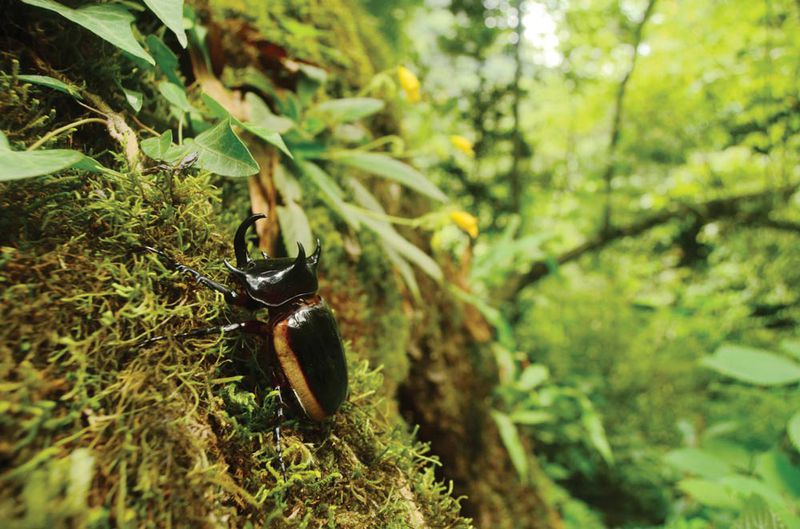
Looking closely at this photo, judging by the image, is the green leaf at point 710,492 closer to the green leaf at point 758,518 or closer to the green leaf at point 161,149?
the green leaf at point 758,518

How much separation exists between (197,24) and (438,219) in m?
1.19

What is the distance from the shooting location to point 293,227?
147 centimetres

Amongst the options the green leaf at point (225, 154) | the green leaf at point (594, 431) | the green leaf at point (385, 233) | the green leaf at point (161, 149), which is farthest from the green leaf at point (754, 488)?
the green leaf at point (161, 149)

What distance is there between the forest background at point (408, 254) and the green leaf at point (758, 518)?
16 mm

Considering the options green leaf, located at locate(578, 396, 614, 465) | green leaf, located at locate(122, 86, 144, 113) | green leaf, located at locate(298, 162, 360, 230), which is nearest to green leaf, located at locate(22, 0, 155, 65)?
green leaf, located at locate(122, 86, 144, 113)

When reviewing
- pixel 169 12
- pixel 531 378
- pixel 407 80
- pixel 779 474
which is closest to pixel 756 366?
pixel 779 474

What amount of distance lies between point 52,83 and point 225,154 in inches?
14.7

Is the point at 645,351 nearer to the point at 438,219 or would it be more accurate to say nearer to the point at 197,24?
the point at 438,219

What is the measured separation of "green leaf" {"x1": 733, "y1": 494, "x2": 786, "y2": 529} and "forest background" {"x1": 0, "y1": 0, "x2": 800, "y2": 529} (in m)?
0.02

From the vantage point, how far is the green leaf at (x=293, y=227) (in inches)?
56.7

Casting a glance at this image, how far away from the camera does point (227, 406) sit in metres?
0.91

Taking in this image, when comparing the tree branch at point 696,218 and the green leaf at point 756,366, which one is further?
the tree branch at point 696,218

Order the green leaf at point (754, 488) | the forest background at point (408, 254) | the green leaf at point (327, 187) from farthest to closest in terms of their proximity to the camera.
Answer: the green leaf at point (754, 488) < the green leaf at point (327, 187) < the forest background at point (408, 254)

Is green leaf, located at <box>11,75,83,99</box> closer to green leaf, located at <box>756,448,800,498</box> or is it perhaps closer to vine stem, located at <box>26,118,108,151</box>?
vine stem, located at <box>26,118,108,151</box>
